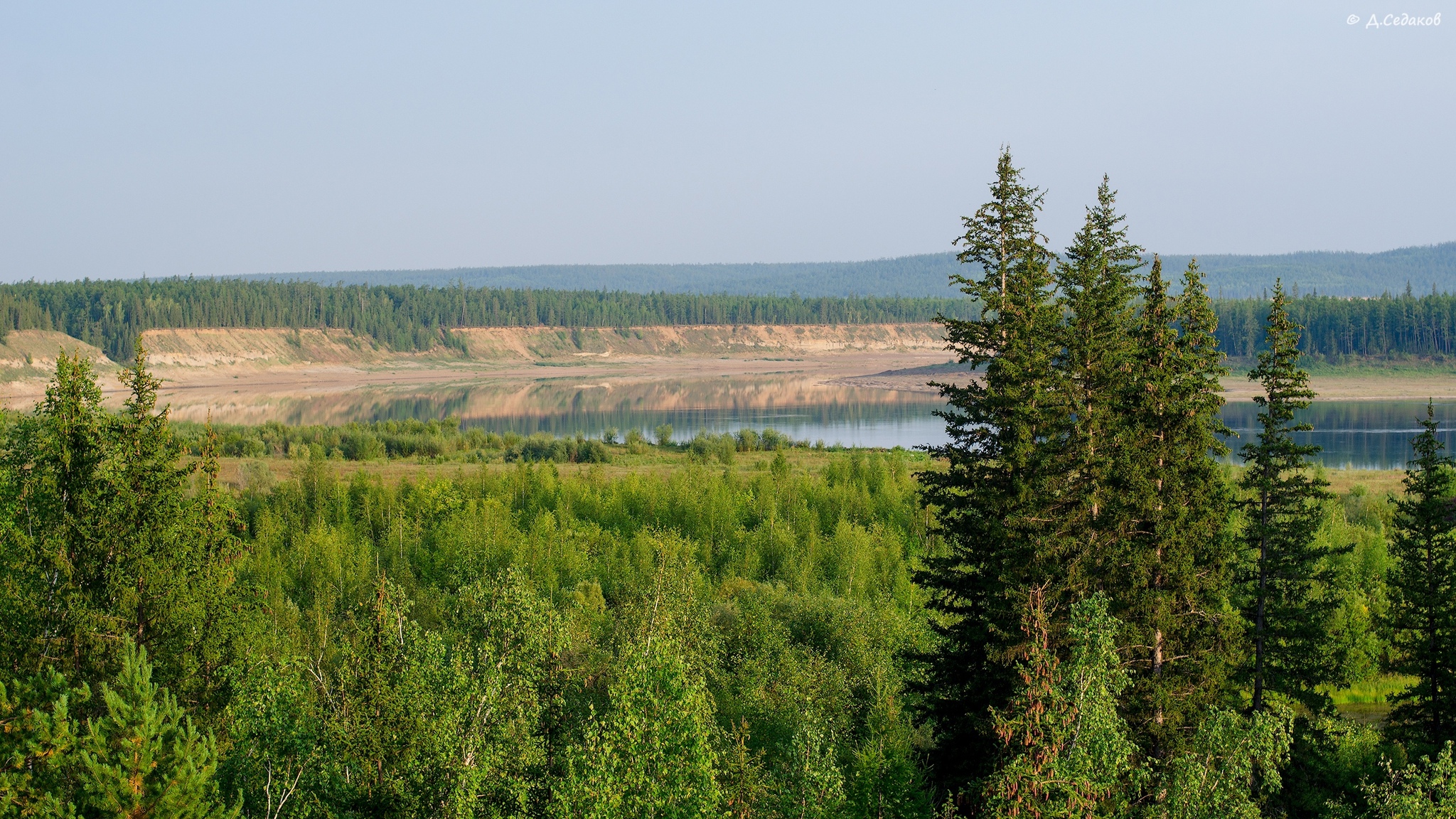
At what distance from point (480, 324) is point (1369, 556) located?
146 m

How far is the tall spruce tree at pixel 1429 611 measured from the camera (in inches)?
690

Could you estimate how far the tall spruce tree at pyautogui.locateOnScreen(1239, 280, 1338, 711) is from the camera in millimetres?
18219

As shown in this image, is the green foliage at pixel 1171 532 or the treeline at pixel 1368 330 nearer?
the green foliage at pixel 1171 532

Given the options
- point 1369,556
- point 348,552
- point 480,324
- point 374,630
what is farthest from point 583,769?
point 480,324

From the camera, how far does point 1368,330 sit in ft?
383

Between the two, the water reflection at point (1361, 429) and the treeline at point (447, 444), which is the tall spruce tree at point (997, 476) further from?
the treeline at point (447, 444)

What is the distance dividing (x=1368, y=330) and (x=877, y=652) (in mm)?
110071

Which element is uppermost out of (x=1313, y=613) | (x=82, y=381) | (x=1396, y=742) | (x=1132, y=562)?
(x=82, y=381)

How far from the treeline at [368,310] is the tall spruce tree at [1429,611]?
313 ft

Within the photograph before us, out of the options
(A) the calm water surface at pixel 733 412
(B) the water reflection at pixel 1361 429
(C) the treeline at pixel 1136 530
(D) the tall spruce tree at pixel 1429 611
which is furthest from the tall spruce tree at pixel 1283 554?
(A) the calm water surface at pixel 733 412

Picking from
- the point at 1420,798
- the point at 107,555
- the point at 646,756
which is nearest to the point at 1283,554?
the point at 1420,798

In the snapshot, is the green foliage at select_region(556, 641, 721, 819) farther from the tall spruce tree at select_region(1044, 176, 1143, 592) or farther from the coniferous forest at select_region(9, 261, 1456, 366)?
the coniferous forest at select_region(9, 261, 1456, 366)

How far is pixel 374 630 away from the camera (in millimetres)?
11789

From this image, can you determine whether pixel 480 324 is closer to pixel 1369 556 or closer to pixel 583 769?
pixel 1369 556
